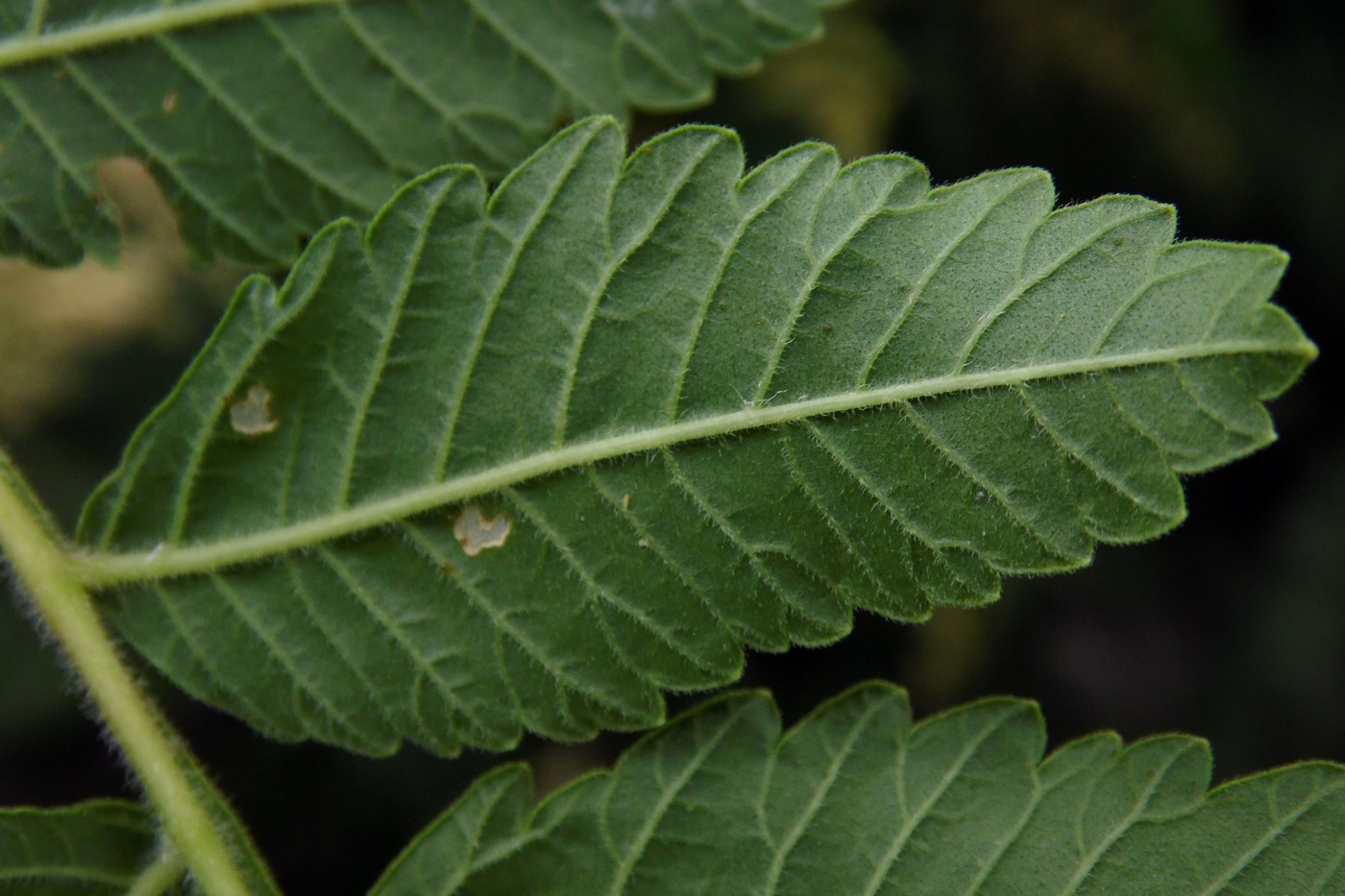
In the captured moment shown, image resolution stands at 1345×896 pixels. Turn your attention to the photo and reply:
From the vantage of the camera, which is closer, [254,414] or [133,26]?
[254,414]

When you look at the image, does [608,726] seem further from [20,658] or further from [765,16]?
[20,658]

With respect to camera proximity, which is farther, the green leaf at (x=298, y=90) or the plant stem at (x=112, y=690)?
the green leaf at (x=298, y=90)

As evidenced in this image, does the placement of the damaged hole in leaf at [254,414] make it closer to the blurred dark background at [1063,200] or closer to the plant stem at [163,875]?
the plant stem at [163,875]

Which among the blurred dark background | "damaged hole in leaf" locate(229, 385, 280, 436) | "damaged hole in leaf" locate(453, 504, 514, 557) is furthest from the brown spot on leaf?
the blurred dark background

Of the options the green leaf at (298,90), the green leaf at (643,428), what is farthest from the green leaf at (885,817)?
the green leaf at (298,90)

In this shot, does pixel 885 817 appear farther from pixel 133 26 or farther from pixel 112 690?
pixel 133 26

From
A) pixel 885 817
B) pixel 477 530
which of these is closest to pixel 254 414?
pixel 477 530

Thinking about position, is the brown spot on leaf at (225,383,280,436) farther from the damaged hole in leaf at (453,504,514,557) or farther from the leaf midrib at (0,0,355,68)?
the leaf midrib at (0,0,355,68)
